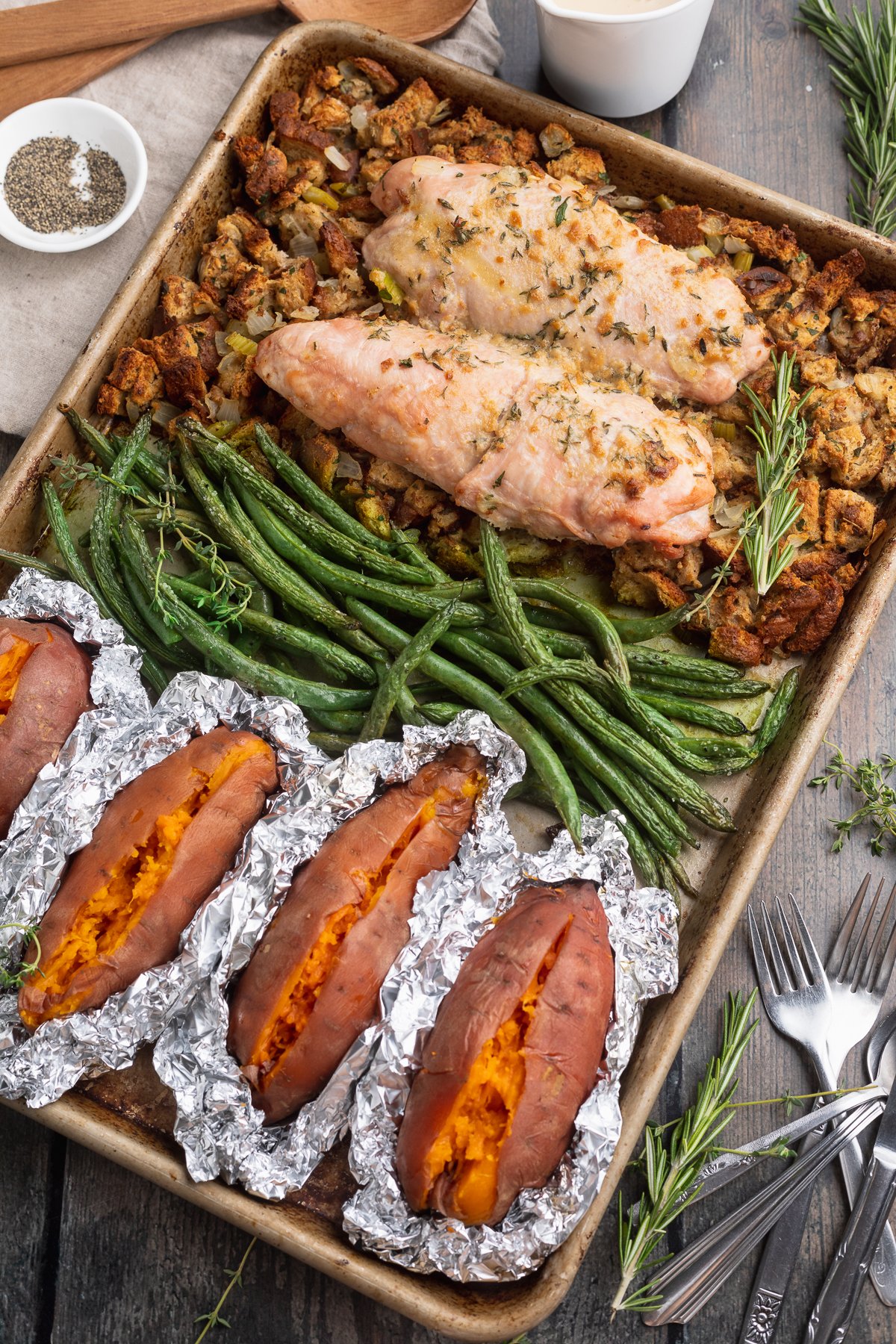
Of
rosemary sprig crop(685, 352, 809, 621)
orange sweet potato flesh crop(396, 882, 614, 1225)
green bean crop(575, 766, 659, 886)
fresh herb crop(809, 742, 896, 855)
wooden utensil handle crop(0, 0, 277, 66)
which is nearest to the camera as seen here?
orange sweet potato flesh crop(396, 882, 614, 1225)

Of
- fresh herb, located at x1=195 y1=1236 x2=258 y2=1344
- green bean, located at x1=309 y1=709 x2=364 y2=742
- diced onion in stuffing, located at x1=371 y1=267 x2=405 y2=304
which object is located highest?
diced onion in stuffing, located at x1=371 y1=267 x2=405 y2=304

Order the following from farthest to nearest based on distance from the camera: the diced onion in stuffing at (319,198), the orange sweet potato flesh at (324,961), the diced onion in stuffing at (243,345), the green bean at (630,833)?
1. the diced onion in stuffing at (319,198)
2. the diced onion in stuffing at (243,345)
3. the green bean at (630,833)
4. the orange sweet potato flesh at (324,961)

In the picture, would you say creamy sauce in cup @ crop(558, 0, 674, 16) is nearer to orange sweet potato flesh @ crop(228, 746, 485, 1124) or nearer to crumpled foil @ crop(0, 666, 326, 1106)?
crumpled foil @ crop(0, 666, 326, 1106)

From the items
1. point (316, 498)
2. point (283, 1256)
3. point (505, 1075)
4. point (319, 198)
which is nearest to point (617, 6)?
point (319, 198)

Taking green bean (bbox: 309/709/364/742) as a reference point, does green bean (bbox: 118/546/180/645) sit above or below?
above

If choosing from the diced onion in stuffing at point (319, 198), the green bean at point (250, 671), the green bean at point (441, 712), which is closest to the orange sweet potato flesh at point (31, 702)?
the green bean at point (250, 671)

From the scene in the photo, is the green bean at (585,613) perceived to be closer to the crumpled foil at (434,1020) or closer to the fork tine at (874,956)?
the crumpled foil at (434,1020)

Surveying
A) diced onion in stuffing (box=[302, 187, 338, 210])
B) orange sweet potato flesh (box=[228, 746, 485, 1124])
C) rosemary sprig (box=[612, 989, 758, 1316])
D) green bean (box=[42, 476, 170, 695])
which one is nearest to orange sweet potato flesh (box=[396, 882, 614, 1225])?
orange sweet potato flesh (box=[228, 746, 485, 1124])
